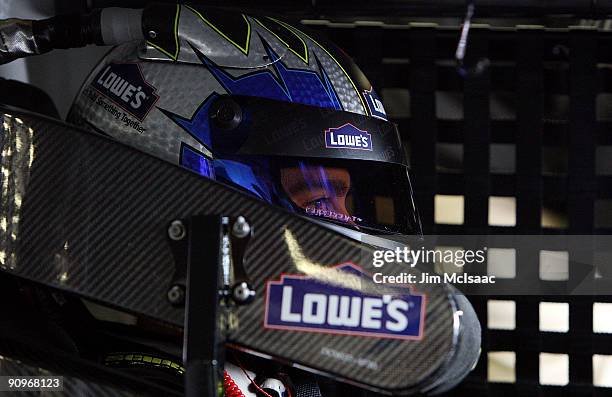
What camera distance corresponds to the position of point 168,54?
110 cm

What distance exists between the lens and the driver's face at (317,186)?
109 centimetres

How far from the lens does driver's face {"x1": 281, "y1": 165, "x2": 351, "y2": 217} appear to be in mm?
1087

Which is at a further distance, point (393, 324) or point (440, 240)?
point (440, 240)

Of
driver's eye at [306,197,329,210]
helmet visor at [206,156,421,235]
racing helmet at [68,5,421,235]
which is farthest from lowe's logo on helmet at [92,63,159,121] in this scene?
driver's eye at [306,197,329,210]

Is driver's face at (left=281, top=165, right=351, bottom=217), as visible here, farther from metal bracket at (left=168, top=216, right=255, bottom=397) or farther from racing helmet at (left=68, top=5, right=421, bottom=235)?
metal bracket at (left=168, top=216, right=255, bottom=397)

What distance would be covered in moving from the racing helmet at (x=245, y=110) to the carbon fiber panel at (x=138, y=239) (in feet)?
0.68

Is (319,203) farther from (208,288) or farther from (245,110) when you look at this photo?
(208,288)

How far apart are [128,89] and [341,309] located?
449 mm

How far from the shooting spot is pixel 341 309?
2.61ft

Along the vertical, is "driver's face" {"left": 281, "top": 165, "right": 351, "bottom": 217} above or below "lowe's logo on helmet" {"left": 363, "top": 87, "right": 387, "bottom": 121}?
below

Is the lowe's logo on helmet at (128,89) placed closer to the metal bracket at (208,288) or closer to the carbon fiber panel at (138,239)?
the carbon fiber panel at (138,239)

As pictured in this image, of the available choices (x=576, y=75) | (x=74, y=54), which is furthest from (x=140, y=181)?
(x=576, y=75)

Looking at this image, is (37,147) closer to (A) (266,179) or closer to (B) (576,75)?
(A) (266,179)

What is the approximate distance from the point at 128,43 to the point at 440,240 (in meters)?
0.54
